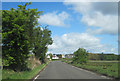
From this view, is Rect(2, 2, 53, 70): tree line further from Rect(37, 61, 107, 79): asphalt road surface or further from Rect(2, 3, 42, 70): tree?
Rect(37, 61, 107, 79): asphalt road surface

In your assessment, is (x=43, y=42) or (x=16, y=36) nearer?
(x=16, y=36)

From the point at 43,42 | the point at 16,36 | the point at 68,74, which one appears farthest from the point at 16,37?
the point at 43,42

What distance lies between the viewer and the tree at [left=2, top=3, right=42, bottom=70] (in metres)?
17.0

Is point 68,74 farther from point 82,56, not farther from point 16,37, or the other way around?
point 82,56

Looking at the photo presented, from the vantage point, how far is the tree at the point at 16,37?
55.6 feet

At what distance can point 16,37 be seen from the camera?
690 inches

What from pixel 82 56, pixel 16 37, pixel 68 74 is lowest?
pixel 68 74

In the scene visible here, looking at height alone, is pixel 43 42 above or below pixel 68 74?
above

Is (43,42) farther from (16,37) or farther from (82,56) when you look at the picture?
(16,37)

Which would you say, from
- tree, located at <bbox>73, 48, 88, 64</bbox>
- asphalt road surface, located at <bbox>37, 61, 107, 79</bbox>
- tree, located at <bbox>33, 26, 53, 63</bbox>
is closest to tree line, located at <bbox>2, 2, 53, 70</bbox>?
asphalt road surface, located at <bbox>37, 61, 107, 79</bbox>

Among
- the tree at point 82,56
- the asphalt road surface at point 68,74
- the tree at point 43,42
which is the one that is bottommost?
the asphalt road surface at point 68,74

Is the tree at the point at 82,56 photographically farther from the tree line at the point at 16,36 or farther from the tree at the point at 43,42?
the tree line at the point at 16,36

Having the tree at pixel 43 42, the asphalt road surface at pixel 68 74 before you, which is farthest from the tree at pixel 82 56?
the asphalt road surface at pixel 68 74

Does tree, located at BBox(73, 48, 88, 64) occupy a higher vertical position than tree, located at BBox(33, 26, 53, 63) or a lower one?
lower
